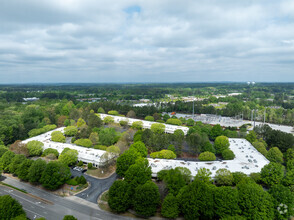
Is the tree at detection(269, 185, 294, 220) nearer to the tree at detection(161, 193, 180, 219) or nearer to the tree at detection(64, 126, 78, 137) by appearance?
the tree at detection(161, 193, 180, 219)

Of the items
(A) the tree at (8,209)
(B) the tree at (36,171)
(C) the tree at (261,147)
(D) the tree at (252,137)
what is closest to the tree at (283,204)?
(C) the tree at (261,147)

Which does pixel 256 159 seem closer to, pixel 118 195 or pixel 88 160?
pixel 118 195

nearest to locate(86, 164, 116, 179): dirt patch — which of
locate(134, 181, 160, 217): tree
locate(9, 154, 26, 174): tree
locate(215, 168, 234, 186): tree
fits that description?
locate(9, 154, 26, 174): tree

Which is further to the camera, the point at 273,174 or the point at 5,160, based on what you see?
the point at 5,160

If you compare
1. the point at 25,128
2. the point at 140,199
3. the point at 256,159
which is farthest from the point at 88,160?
the point at 256,159

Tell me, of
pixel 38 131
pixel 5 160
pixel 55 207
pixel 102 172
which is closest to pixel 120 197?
pixel 55 207

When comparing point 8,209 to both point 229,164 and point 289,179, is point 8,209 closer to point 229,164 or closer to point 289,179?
point 229,164

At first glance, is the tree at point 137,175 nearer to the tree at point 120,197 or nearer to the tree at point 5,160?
the tree at point 120,197
